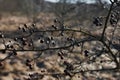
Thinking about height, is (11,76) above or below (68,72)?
below

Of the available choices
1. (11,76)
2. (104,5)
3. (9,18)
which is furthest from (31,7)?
(104,5)

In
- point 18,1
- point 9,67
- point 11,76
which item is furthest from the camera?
point 18,1

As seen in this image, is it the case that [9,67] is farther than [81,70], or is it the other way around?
[9,67]

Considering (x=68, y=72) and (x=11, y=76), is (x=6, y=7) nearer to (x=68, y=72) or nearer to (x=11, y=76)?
(x=11, y=76)

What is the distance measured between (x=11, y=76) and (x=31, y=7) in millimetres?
10776

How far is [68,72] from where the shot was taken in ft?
12.5

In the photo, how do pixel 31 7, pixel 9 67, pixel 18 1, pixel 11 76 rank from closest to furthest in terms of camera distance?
1. pixel 11 76
2. pixel 9 67
3. pixel 31 7
4. pixel 18 1

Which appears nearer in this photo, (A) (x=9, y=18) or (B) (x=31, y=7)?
(B) (x=31, y=7)

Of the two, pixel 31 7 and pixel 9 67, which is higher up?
pixel 31 7

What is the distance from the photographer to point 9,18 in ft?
83.3

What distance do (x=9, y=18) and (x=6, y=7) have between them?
8.75 feet

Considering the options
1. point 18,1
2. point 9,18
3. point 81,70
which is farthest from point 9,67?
point 18,1

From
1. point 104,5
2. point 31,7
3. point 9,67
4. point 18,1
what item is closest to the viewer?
point 104,5

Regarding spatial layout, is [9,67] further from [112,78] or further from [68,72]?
[68,72]
